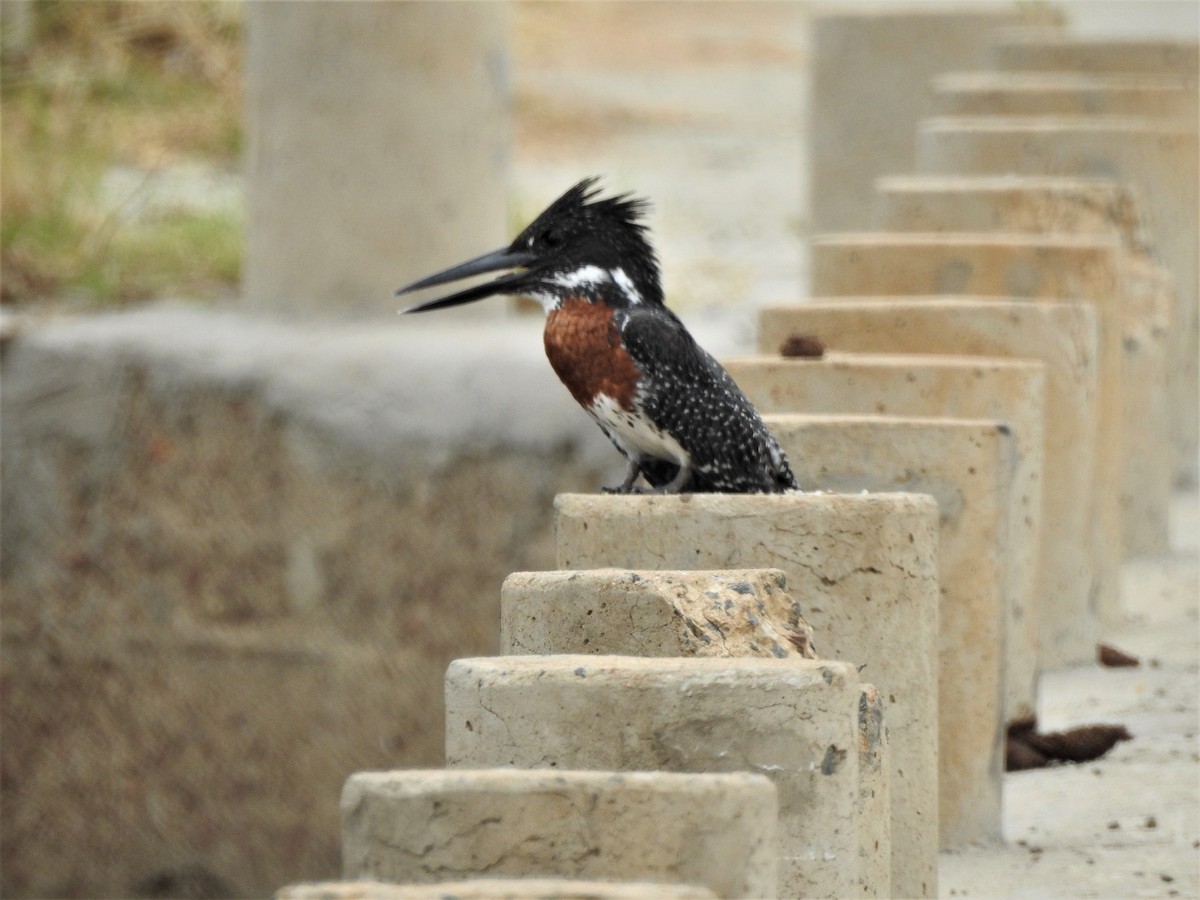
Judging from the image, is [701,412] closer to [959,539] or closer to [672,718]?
[959,539]

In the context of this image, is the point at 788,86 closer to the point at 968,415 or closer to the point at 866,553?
the point at 968,415

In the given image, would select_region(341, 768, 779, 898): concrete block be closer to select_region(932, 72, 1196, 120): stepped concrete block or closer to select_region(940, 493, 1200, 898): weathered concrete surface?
select_region(940, 493, 1200, 898): weathered concrete surface

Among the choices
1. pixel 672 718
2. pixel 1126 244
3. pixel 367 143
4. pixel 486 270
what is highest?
pixel 367 143

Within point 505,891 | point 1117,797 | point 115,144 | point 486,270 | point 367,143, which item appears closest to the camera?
point 505,891

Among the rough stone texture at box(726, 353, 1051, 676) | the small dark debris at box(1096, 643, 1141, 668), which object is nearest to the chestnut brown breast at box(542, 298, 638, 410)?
the rough stone texture at box(726, 353, 1051, 676)

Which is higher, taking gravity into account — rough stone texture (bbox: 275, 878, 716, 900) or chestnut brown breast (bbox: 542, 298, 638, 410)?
chestnut brown breast (bbox: 542, 298, 638, 410)

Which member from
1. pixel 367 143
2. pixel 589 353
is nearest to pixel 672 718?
pixel 589 353

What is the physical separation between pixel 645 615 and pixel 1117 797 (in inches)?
66.3

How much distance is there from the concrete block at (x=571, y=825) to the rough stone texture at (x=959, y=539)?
1532 mm

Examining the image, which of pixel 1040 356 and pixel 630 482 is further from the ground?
pixel 1040 356

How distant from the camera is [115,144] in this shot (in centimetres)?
1040

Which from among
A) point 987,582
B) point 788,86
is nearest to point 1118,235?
point 987,582

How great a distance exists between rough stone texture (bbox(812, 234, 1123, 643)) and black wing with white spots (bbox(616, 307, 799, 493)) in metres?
1.55

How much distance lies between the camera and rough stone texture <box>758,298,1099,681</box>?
443 centimetres
